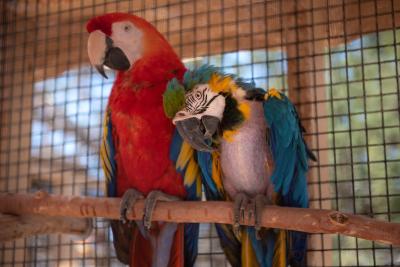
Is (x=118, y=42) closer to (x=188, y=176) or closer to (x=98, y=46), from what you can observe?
(x=98, y=46)

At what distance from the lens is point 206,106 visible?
1964mm

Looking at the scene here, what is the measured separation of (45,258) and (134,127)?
1175 millimetres

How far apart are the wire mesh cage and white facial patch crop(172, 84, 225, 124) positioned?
2.08ft

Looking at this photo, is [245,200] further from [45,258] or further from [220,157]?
[45,258]

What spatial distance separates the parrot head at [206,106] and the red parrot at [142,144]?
204 mm

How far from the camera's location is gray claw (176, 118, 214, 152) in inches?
76.0

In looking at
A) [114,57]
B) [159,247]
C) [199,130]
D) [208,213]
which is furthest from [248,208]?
[114,57]

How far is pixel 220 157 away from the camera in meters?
2.09

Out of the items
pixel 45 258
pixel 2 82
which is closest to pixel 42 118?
pixel 2 82

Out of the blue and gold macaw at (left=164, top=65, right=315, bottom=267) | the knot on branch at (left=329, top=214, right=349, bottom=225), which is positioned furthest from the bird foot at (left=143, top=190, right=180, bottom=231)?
the knot on branch at (left=329, top=214, right=349, bottom=225)

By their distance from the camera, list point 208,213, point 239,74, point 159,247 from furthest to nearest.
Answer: point 239,74 → point 159,247 → point 208,213

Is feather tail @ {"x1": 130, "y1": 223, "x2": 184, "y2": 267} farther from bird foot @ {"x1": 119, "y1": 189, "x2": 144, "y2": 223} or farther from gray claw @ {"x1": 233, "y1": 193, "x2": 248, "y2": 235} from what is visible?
gray claw @ {"x1": 233, "y1": 193, "x2": 248, "y2": 235}

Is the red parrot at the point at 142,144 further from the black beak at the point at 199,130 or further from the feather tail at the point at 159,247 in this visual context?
the black beak at the point at 199,130

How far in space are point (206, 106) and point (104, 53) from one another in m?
0.59
